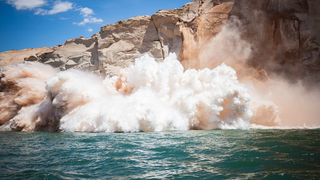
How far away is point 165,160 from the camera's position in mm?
6691

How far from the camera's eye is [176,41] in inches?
817

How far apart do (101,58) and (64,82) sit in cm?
671

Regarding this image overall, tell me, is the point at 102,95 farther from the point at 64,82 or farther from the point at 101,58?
the point at 101,58

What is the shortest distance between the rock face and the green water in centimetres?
1210

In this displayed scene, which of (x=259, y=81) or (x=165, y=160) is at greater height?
(x=259, y=81)

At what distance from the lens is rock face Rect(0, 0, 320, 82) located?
20.1m

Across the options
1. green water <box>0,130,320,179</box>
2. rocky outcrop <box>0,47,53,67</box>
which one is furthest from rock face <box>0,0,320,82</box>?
green water <box>0,130,320,179</box>

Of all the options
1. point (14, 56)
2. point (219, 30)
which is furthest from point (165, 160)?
point (14, 56)

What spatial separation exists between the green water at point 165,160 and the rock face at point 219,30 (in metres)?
12.1

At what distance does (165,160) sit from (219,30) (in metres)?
16.0

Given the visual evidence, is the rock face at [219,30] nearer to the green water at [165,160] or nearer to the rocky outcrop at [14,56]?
the rocky outcrop at [14,56]

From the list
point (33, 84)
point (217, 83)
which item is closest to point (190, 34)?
point (217, 83)

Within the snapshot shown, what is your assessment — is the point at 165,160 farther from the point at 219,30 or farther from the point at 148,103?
the point at 219,30

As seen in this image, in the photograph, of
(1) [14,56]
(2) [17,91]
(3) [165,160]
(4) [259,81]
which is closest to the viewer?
(3) [165,160]
